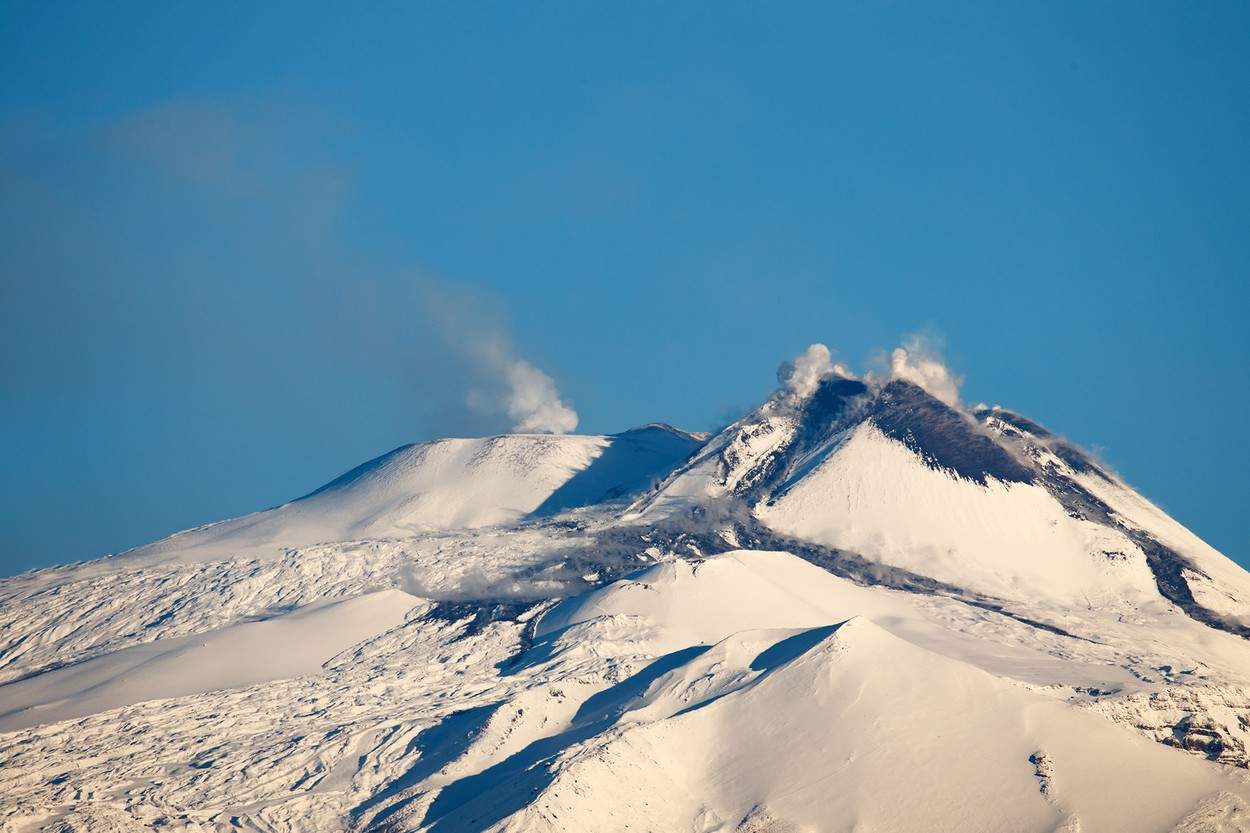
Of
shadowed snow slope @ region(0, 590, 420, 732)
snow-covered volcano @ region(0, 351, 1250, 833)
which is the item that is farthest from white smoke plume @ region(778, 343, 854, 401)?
shadowed snow slope @ region(0, 590, 420, 732)

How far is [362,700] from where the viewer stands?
10938 cm

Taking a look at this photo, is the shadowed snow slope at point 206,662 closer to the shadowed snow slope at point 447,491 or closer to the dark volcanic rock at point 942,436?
the shadowed snow slope at point 447,491

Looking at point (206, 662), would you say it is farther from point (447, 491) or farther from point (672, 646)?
point (447, 491)

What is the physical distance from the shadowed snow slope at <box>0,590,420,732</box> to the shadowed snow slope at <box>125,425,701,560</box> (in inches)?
997

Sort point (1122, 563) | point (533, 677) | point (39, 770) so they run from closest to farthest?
point (39, 770)
point (533, 677)
point (1122, 563)

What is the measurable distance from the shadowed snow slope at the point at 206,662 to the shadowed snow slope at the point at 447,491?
83.1ft

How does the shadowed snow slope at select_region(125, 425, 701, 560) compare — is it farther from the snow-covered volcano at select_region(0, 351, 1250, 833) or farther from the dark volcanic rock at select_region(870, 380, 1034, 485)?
the dark volcanic rock at select_region(870, 380, 1034, 485)

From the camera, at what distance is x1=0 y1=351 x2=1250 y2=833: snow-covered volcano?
88.2 m

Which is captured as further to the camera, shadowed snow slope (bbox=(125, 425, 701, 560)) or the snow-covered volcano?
shadowed snow slope (bbox=(125, 425, 701, 560))

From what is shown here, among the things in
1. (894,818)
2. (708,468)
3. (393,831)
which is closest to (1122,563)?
(708,468)

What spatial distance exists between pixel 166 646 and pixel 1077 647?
67801mm

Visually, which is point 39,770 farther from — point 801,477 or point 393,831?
point 801,477

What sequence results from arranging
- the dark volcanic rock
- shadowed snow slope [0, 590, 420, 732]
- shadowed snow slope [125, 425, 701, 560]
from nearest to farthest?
shadowed snow slope [0, 590, 420, 732] → the dark volcanic rock → shadowed snow slope [125, 425, 701, 560]

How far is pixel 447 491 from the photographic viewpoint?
167000mm
